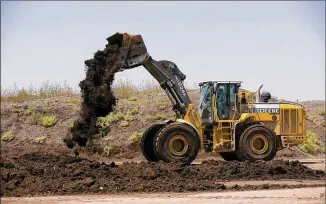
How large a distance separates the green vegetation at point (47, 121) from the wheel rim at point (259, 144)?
14.5 meters

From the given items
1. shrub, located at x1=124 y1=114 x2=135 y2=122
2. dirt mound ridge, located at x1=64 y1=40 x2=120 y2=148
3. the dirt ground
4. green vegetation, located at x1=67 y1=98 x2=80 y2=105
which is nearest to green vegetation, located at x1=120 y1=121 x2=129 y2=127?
the dirt ground

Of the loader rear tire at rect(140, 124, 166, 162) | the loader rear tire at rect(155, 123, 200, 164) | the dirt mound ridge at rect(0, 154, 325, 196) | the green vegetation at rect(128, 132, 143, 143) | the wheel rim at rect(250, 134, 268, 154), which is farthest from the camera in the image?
the green vegetation at rect(128, 132, 143, 143)

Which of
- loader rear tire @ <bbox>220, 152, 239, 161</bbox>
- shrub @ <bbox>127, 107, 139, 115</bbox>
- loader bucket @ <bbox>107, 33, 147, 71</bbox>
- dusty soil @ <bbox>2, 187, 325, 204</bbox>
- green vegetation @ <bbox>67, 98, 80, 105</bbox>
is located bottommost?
dusty soil @ <bbox>2, 187, 325, 204</bbox>

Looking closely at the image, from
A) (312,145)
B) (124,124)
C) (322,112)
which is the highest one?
(322,112)

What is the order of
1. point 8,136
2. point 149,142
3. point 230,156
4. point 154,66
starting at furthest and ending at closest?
point 8,136
point 230,156
point 149,142
point 154,66

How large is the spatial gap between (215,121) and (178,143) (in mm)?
1824

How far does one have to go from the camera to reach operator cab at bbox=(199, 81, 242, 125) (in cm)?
2239

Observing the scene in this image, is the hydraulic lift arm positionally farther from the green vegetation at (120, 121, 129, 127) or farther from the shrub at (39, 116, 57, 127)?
the shrub at (39, 116, 57, 127)

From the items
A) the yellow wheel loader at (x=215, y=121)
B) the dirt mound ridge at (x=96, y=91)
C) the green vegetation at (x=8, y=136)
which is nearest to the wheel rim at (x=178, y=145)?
the yellow wheel loader at (x=215, y=121)

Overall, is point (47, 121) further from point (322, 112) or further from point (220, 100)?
point (322, 112)

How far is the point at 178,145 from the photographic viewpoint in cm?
2133

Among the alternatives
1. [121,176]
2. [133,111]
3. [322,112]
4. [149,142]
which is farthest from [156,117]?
[121,176]

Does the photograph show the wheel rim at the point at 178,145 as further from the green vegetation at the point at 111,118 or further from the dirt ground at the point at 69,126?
the green vegetation at the point at 111,118

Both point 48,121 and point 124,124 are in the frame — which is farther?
point 48,121
